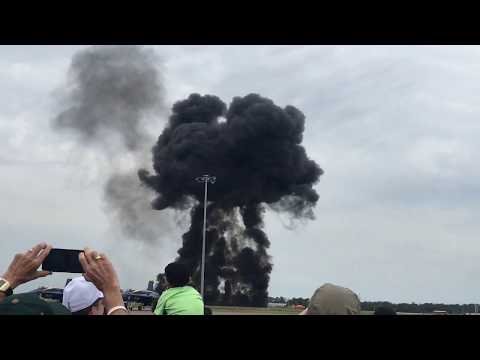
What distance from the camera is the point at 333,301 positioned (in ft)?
6.84

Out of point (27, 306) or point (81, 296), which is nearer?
point (27, 306)

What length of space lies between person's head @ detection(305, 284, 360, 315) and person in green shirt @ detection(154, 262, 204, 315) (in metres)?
0.67

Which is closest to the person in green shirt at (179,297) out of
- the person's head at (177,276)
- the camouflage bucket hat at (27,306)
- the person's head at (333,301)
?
the person's head at (177,276)

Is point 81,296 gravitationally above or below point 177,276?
below

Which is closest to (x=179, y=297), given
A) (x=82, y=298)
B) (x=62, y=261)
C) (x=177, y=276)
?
(x=177, y=276)

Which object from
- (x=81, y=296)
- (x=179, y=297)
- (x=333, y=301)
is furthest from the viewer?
(x=179, y=297)

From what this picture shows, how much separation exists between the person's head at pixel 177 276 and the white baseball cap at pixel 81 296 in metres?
0.45

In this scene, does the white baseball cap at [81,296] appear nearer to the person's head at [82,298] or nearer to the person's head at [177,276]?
the person's head at [82,298]

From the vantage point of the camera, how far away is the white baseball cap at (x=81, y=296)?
249 cm

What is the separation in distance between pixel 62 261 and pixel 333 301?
1090mm

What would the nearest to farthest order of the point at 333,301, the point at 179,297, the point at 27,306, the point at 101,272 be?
1. the point at 27,306
2. the point at 101,272
3. the point at 333,301
4. the point at 179,297

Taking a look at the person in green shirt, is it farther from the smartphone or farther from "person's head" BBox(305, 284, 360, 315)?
the smartphone

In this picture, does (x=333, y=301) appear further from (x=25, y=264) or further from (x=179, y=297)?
(x=25, y=264)
